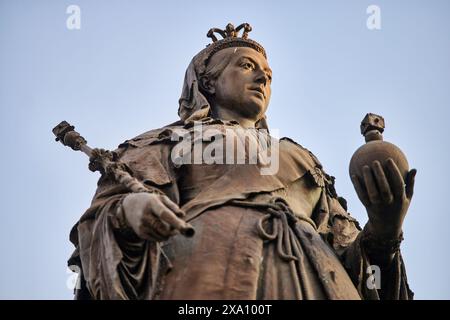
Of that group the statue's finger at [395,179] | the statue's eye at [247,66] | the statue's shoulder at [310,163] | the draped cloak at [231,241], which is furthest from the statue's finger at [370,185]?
the statue's eye at [247,66]

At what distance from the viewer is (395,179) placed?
36.0 ft

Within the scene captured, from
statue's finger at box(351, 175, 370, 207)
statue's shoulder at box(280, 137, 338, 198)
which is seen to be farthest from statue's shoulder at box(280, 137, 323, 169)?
statue's finger at box(351, 175, 370, 207)

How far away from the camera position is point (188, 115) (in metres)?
14.5

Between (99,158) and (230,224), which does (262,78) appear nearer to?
(99,158)

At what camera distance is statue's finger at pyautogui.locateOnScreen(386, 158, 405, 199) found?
10922 mm

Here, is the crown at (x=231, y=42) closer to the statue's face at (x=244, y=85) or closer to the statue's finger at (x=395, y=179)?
the statue's face at (x=244, y=85)

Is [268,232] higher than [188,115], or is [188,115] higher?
[188,115]

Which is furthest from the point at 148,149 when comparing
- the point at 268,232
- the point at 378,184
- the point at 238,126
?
the point at 378,184

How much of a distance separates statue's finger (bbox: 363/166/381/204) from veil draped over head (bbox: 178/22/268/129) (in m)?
3.34

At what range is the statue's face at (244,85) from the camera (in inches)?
557

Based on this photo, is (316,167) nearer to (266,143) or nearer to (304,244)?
(266,143)

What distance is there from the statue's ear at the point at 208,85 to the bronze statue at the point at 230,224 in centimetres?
67

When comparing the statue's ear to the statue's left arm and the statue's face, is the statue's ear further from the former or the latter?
the statue's left arm
